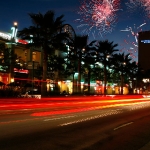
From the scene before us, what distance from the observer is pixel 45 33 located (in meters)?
35.3

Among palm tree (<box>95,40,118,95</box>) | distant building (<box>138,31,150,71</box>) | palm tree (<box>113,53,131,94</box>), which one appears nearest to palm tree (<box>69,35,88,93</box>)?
palm tree (<box>95,40,118,95</box>)

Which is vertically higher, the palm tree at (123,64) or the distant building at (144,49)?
the distant building at (144,49)

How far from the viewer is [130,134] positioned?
12523mm

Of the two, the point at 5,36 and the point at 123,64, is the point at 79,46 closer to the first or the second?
the point at 5,36

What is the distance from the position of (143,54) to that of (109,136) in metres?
125

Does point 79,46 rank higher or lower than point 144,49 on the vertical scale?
lower

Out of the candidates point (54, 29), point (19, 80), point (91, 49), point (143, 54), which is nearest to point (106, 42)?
point (91, 49)

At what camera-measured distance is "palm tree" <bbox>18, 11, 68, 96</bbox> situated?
1373 inches

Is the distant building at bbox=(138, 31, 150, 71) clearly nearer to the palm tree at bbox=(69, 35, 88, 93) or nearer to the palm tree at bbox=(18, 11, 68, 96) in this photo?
the palm tree at bbox=(69, 35, 88, 93)

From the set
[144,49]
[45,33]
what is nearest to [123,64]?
[45,33]

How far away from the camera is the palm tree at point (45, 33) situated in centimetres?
3488

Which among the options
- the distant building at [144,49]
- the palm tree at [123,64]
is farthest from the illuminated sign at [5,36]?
the distant building at [144,49]

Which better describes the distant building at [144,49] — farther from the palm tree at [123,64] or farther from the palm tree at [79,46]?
the palm tree at [79,46]

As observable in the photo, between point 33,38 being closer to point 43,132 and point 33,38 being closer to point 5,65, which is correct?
point 5,65
